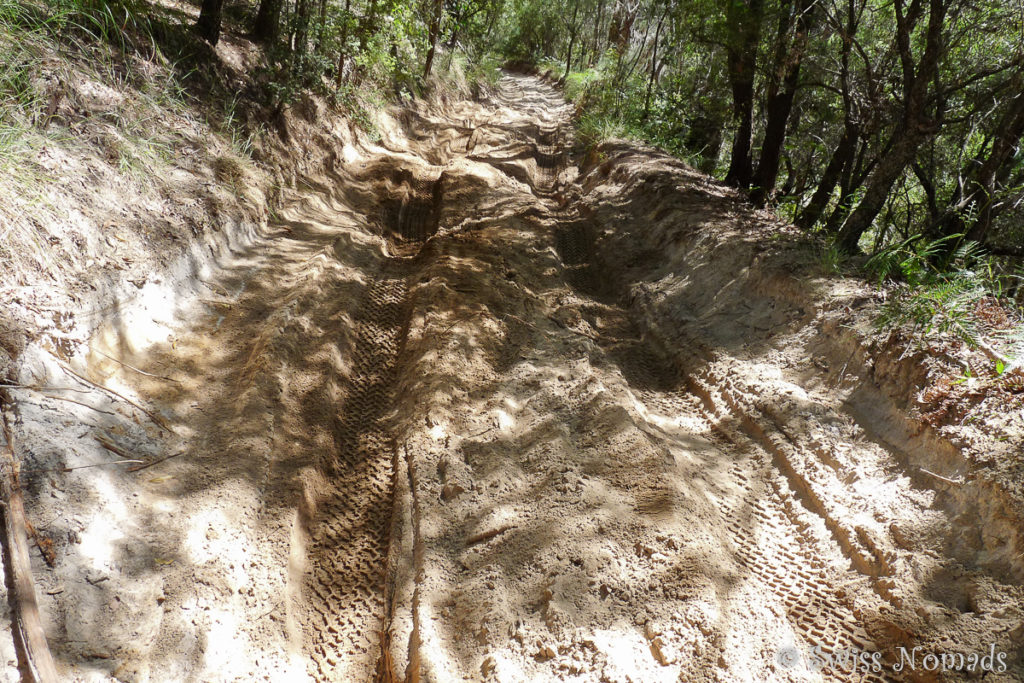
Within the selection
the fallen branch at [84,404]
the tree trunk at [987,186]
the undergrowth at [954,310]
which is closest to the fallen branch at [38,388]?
the fallen branch at [84,404]

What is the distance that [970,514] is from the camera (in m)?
2.39

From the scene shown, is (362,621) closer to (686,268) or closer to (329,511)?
(329,511)

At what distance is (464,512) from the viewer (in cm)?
277

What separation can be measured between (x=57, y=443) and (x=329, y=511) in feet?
3.79

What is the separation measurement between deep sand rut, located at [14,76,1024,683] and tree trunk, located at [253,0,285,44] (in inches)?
154

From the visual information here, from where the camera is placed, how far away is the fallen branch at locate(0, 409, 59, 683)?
69.9 inches

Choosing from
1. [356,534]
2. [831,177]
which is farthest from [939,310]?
[831,177]

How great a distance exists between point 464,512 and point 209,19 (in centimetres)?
572

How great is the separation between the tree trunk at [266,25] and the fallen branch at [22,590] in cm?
636

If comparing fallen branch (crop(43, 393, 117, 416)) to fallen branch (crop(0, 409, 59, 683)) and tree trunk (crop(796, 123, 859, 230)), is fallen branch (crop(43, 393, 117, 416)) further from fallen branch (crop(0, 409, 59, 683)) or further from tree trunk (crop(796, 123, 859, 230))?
tree trunk (crop(796, 123, 859, 230))

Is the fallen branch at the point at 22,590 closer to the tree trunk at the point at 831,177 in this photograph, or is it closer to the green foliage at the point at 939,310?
the green foliage at the point at 939,310

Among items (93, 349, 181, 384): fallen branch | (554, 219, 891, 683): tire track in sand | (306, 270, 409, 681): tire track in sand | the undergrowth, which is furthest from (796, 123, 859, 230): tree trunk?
(93, 349, 181, 384): fallen branch

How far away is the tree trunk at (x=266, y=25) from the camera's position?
6852 millimetres

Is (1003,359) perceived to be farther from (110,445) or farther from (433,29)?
(433,29)
